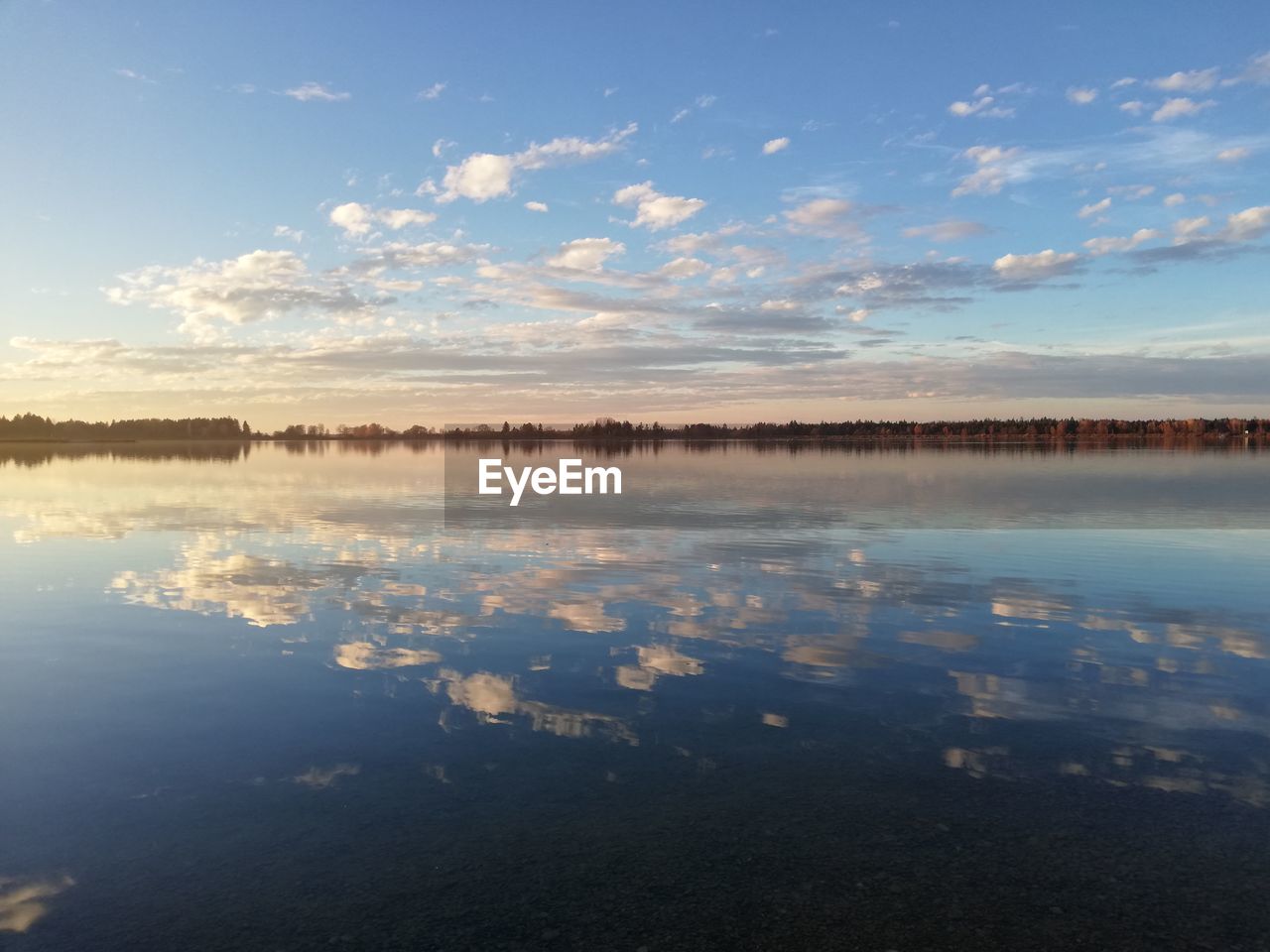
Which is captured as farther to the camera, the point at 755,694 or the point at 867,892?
the point at 755,694

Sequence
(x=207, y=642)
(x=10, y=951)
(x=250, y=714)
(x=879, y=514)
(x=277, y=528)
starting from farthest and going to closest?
(x=879, y=514), (x=277, y=528), (x=207, y=642), (x=250, y=714), (x=10, y=951)

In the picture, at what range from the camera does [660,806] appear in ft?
27.6

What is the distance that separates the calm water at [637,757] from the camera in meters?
6.73

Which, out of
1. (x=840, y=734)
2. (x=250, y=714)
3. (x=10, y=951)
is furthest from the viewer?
(x=250, y=714)

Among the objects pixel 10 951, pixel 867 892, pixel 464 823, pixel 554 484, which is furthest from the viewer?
pixel 554 484

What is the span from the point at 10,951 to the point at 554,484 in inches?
1986

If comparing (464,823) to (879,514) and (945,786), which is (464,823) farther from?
(879,514)

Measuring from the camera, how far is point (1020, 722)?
423 inches

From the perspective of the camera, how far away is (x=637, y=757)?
968 cm

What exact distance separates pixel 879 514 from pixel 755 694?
24842 mm

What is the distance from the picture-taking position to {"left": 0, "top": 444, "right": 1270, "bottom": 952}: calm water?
673 centimetres

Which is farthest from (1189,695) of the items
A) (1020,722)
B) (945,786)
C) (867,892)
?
(867,892)

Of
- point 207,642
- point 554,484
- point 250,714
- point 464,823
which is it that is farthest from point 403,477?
point 464,823

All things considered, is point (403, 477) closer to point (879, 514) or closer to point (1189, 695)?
point (879, 514)
